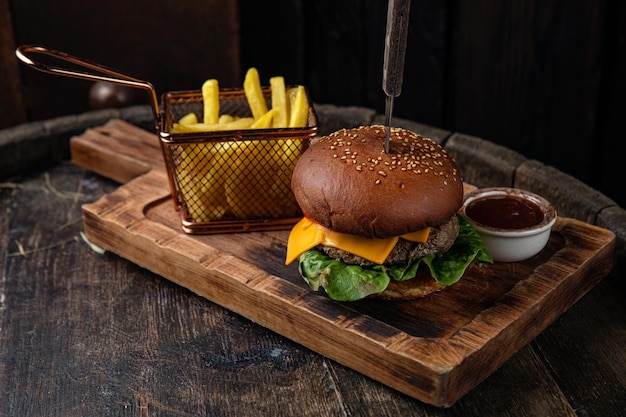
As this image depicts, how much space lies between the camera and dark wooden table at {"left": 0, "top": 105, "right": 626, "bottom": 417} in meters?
2.64

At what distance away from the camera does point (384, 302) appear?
295 centimetres

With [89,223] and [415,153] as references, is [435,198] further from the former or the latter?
[89,223]

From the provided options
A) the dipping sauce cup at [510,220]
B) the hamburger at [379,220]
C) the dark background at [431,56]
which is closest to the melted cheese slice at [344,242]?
the hamburger at [379,220]

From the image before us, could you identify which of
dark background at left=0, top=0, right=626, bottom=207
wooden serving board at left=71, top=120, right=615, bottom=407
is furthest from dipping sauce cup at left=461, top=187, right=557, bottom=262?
dark background at left=0, top=0, right=626, bottom=207

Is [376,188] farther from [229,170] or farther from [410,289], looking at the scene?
[229,170]

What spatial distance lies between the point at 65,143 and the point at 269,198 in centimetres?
158

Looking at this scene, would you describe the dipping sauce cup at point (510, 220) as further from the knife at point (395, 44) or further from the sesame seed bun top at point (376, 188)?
the knife at point (395, 44)

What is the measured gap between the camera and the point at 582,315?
3.10 meters

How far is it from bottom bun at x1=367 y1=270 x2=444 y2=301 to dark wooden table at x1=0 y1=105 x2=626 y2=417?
1.01 feet

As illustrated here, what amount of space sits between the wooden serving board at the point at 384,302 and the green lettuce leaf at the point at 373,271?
8cm

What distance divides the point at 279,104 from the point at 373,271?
3.24 feet

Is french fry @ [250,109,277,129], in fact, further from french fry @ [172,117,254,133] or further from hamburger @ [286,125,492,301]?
hamburger @ [286,125,492,301]

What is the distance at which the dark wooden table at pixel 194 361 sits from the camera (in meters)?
2.64

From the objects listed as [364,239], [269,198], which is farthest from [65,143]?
[364,239]
